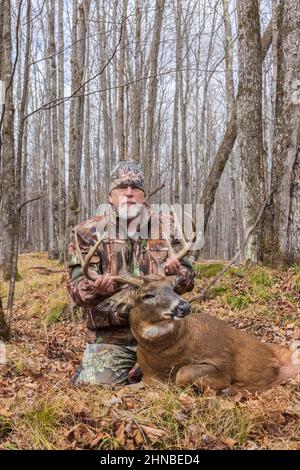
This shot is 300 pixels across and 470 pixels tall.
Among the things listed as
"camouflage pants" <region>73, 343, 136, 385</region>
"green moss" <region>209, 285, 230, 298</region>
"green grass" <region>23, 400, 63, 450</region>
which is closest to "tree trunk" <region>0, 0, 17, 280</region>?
"camouflage pants" <region>73, 343, 136, 385</region>

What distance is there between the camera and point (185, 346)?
13.1ft

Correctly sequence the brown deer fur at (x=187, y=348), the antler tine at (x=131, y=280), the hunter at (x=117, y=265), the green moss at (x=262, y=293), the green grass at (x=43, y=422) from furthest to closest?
the green moss at (x=262, y=293), the hunter at (x=117, y=265), the antler tine at (x=131, y=280), the brown deer fur at (x=187, y=348), the green grass at (x=43, y=422)

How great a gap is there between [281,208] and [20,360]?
4476 mm

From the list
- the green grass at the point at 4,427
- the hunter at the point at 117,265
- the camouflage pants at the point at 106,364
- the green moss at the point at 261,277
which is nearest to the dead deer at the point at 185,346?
the hunter at the point at 117,265

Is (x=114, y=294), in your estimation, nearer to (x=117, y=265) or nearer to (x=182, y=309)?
(x=117, y=265)

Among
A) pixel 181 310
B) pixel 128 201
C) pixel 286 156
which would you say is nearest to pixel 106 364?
pixel 181 310

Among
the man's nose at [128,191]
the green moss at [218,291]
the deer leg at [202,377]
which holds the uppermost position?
the man's nose at [128,191]

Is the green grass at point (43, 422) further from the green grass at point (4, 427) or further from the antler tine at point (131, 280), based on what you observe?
the antler tine at point (131, 280)

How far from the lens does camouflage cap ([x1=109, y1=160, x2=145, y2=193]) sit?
5.02 m

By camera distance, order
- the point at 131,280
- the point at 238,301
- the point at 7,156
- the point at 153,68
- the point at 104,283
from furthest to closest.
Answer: the point at 153,68, the point at 7,156, the point at 238,301, the point at 104,283, the point at 131,280

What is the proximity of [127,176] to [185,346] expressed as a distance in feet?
5.89

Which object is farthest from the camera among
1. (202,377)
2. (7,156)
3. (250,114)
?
(7,156)

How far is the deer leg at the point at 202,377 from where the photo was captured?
389 centimetres
